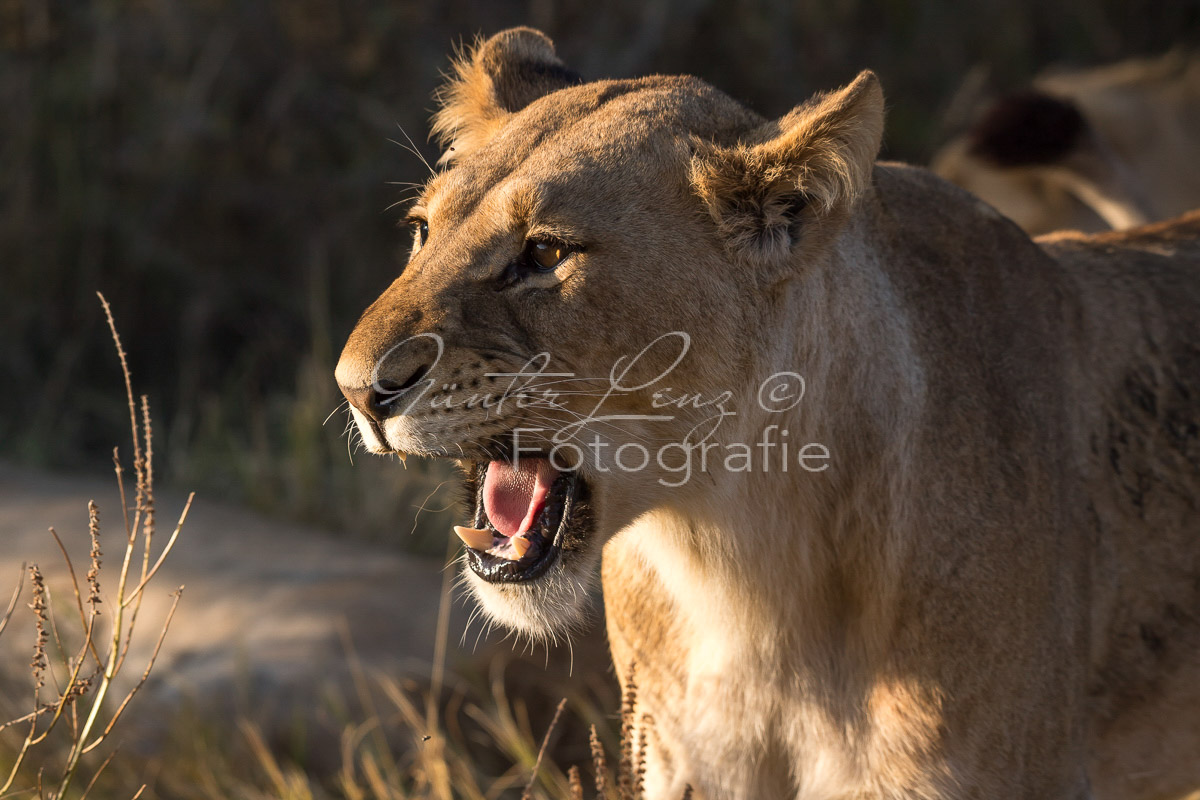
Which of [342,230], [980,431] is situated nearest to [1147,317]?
[980,431]

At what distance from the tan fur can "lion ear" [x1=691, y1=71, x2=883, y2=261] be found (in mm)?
3151

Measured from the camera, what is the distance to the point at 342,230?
729 centimetres

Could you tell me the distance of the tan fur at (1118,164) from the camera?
5078mm

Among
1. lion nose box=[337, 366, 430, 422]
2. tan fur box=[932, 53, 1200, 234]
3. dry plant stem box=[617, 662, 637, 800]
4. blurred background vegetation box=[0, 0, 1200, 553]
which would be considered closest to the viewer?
lion nose box=[337, 366, 430, 422]

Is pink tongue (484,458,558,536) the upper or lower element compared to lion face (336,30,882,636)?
lower

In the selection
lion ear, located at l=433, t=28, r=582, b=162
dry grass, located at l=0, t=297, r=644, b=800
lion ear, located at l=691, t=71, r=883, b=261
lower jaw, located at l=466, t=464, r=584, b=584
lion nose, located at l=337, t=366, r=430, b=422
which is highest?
lion ear, located at l=433, t=28, r=582, b=162

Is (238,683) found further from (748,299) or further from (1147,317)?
(1147,317)

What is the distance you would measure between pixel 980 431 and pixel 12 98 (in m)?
6.05

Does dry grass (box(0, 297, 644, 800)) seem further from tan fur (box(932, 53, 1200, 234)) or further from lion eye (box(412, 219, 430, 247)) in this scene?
tan fur (box(932, 53, 1200, 234))

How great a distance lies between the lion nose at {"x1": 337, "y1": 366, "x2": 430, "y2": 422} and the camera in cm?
199

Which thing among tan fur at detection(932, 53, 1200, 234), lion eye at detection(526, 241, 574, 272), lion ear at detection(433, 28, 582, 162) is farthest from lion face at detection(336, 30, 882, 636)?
tan fur at detection(932, 53, 1200, 234)

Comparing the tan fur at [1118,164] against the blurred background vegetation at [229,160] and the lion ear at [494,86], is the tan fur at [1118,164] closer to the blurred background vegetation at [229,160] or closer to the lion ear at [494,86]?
the blurred background vegetation at [229,160]

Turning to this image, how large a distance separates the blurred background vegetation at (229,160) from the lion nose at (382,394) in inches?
170

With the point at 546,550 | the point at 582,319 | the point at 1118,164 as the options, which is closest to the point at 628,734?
the point at 546,550
